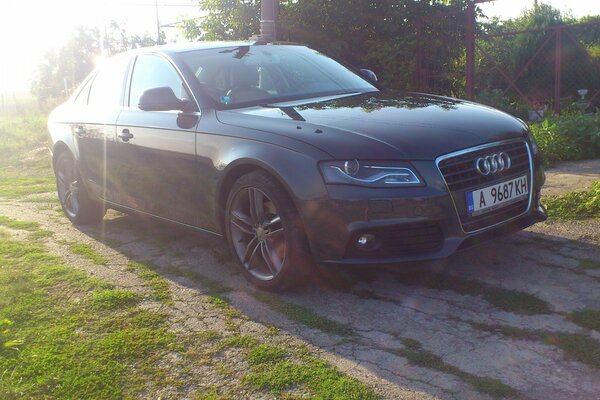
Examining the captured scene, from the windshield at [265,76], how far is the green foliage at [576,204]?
173cm

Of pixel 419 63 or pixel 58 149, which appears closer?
pixel 58 149

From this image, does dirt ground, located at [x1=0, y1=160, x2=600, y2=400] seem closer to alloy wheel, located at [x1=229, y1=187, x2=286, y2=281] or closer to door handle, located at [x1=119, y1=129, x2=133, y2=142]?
alloy wheel, located at [x1=229, y1=187, x2=286, y2=281]

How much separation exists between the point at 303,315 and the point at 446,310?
0.77 metres

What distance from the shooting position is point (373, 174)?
3.79 meters

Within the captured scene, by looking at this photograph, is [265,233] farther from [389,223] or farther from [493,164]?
[493,164]

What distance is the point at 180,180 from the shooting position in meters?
4.86

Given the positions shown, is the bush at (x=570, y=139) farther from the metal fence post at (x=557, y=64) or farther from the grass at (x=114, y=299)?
the grass at (x=114, y=299)

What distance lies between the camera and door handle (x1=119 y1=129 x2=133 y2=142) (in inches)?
213

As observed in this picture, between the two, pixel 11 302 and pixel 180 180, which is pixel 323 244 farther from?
pixel 11 302

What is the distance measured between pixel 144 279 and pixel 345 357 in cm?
196

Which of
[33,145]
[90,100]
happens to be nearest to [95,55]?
[33,145]

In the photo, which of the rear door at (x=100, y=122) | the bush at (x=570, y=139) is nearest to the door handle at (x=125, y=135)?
the rear door at (x=100, y=122)

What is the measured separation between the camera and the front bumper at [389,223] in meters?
3.76

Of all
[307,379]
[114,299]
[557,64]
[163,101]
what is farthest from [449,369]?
[557,64]
